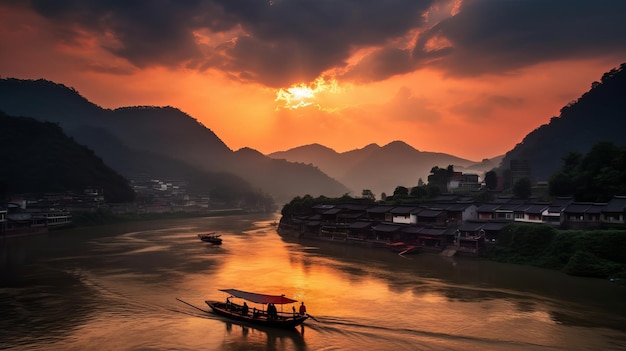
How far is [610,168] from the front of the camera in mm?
47469

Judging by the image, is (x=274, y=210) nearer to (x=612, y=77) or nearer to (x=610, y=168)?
(x=612, y=77)

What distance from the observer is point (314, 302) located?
27953 mm

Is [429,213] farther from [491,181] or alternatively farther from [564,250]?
[491,181]

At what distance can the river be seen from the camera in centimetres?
2080

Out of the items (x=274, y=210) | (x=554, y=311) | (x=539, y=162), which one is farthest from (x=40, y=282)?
(x=274, y=210)

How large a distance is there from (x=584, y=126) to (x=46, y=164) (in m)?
136

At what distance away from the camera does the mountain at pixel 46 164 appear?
93000mm

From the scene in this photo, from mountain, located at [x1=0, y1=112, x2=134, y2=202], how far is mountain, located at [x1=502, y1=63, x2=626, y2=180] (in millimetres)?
108333

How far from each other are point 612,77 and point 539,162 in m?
33.3

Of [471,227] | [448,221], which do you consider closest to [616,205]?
[471,227]

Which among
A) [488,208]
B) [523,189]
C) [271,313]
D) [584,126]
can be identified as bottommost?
[271,313]

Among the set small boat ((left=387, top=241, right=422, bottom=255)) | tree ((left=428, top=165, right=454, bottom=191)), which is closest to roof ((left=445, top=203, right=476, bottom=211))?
small boat ((left=387, top=241, right=422, bottom=255))

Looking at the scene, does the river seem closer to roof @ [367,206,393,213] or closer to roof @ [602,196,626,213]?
roof @ [602,196,626,213]

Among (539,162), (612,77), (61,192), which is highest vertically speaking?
(612,77)
